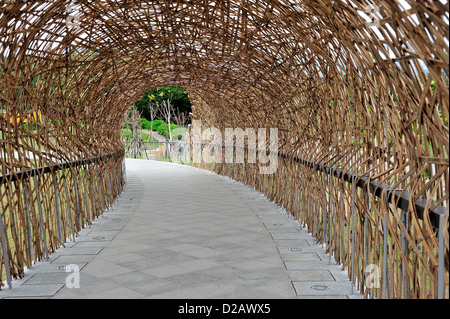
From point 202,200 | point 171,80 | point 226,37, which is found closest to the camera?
point 226,37

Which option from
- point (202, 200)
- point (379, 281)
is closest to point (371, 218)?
point (379, 281)

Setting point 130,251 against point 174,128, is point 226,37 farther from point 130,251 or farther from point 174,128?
point 174,128

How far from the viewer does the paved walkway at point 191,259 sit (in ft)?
11.0

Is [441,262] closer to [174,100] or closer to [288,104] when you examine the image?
[288,104]

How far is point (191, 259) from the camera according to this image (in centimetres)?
418

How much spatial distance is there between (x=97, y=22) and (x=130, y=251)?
2657 millimetres

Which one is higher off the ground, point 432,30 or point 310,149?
point 432,30

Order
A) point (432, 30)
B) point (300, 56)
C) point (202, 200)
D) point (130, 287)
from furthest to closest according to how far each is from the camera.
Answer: point (202, 200)
point (300, 56)
point (130, 287)
point (432, 30)

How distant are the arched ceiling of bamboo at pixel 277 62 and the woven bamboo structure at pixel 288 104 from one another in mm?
15

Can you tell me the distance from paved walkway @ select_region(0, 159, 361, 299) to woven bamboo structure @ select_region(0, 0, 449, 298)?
23 cm

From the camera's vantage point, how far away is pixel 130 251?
177 inches

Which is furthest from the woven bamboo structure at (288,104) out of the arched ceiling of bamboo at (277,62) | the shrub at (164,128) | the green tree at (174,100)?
the green tree at (174,100)

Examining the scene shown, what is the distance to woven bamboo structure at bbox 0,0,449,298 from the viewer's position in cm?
222

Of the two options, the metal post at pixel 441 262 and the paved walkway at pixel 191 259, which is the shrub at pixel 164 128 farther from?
the metal post at pixel 441 262
